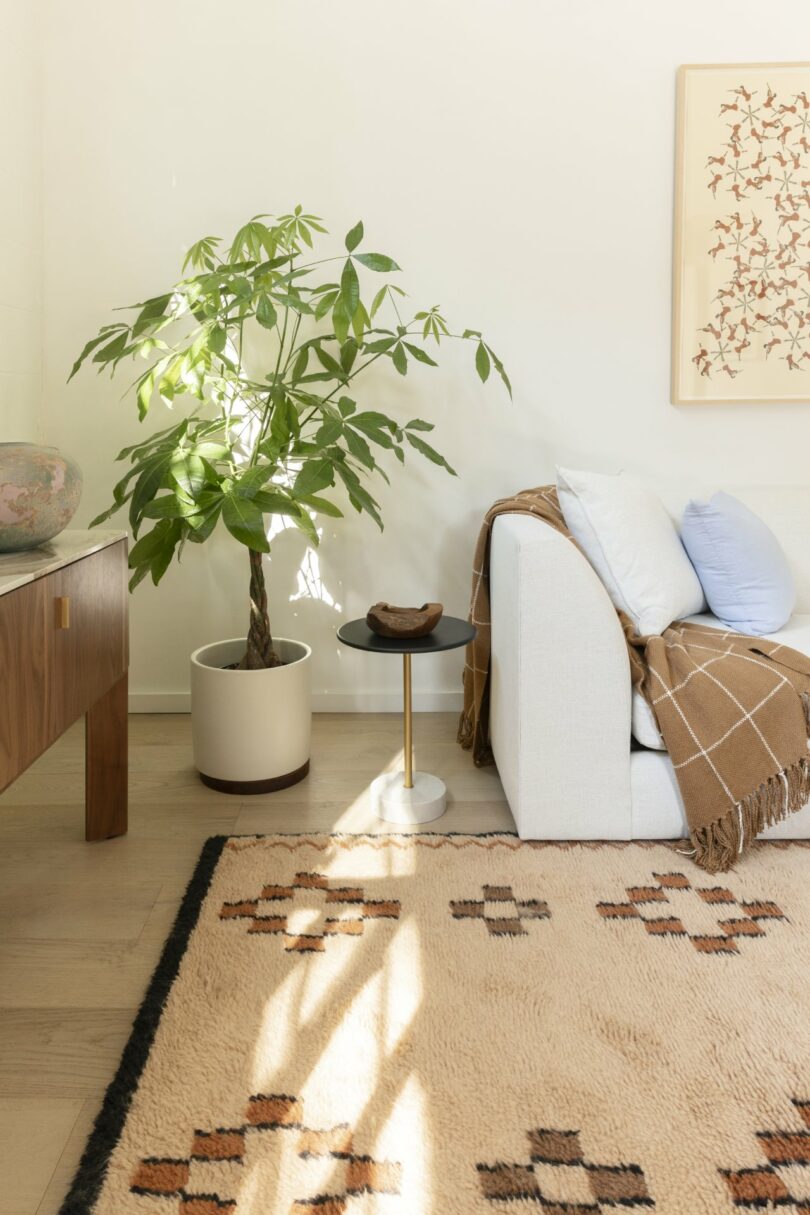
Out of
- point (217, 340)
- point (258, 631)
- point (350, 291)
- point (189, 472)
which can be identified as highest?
point (350, 291)

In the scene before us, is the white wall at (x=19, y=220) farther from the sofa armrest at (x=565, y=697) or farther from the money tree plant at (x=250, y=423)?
the sofa armrest at (x=565, y=697)

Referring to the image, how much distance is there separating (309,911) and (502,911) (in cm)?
36

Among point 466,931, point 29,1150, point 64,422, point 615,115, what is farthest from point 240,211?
point 29,1150

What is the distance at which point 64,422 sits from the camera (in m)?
2.82

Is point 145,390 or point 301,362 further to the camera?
point 301,362

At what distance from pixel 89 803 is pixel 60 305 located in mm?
1558

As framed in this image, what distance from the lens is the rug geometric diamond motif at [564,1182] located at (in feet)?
3.50

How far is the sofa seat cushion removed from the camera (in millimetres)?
1966

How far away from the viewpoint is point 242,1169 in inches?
44.1

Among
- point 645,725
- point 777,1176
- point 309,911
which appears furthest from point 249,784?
point 777,1176

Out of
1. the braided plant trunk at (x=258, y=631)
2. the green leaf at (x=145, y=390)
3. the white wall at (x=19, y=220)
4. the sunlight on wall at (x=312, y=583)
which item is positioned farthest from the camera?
the sunlight on wall at (x=312, y=583)

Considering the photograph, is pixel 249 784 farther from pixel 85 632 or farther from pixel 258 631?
pixel 85 632

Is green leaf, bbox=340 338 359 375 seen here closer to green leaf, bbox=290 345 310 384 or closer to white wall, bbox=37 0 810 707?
green leaf, bbox=290 345 310 384

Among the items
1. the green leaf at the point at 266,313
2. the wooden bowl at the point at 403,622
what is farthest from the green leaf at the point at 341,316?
the wooden bowl at the point at 403,622
